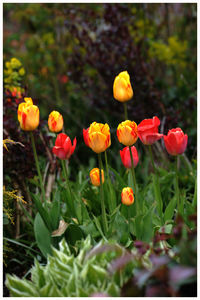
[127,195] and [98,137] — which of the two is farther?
[127,195]

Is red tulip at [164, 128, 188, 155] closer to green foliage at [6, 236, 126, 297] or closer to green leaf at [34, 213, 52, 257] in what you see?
green foliage at [6, 236, 126, 297]

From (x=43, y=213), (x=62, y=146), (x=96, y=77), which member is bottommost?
(x=43, y=213)

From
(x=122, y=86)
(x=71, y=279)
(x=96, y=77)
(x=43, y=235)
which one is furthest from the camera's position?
(x=96, y=77)

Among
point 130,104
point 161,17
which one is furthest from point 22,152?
point 161,17

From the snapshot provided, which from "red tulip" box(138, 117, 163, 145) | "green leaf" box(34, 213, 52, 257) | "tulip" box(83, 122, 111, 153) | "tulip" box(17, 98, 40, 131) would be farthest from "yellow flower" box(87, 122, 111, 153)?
"green leaf" box(34, 213, 52, 257)

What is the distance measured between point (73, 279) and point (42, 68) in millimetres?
3812

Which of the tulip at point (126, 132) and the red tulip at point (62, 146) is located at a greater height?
the tulip at point (126, 132)

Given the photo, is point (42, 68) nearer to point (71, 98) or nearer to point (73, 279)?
point (71, 98)

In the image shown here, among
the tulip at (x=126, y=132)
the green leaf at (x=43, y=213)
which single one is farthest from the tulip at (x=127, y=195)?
the green leaf at (x=43, y=213)

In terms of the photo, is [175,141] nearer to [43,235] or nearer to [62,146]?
[62,146]

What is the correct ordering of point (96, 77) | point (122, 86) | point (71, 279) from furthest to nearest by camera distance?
1. point (96, 77)
2. point (122, 86)
3. point (71, 279)

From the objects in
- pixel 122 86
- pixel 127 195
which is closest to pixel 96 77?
pixel 122 86

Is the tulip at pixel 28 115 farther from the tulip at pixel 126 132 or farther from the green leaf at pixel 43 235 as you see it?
the green leaf at pixel 43 235

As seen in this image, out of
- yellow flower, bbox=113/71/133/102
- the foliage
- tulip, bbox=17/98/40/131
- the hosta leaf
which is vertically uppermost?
yellow flower, bbox=113/71/133/102
